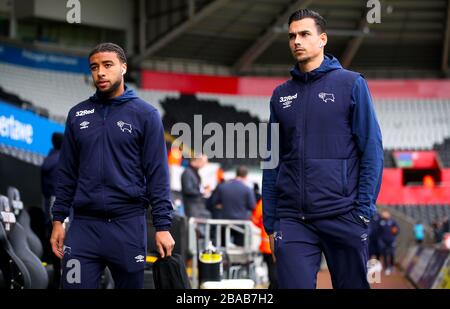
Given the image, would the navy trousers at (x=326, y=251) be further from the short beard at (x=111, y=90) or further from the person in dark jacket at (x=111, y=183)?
the short beard at (x=111, y=90)

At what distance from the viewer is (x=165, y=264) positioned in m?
4.84

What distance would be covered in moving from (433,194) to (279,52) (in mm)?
9333

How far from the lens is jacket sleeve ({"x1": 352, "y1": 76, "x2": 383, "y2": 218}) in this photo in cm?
415

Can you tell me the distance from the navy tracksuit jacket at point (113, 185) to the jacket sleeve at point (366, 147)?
102 cm

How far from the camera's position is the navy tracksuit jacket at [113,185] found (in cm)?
440

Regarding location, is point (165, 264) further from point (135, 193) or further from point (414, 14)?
point (414, 14)

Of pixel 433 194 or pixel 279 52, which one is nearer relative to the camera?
pixel 433 194

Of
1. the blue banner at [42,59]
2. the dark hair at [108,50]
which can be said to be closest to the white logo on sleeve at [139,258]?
the dark hair at [108,50]

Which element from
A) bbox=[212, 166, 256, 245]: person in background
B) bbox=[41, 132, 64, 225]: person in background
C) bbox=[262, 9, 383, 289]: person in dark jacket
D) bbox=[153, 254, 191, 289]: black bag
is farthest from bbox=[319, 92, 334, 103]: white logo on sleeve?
bbox=[212, 166, 256, 245]: person in background

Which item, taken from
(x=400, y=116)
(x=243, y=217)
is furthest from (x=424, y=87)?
(x=243, y=217)

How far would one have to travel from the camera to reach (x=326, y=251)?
423 cm

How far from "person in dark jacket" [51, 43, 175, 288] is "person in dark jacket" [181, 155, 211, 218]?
764cm

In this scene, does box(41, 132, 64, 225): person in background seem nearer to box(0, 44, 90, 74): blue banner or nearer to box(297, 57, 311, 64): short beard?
box(297, 57, 311, 64): short beard

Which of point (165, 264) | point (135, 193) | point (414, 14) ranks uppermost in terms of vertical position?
point (414, 14)
